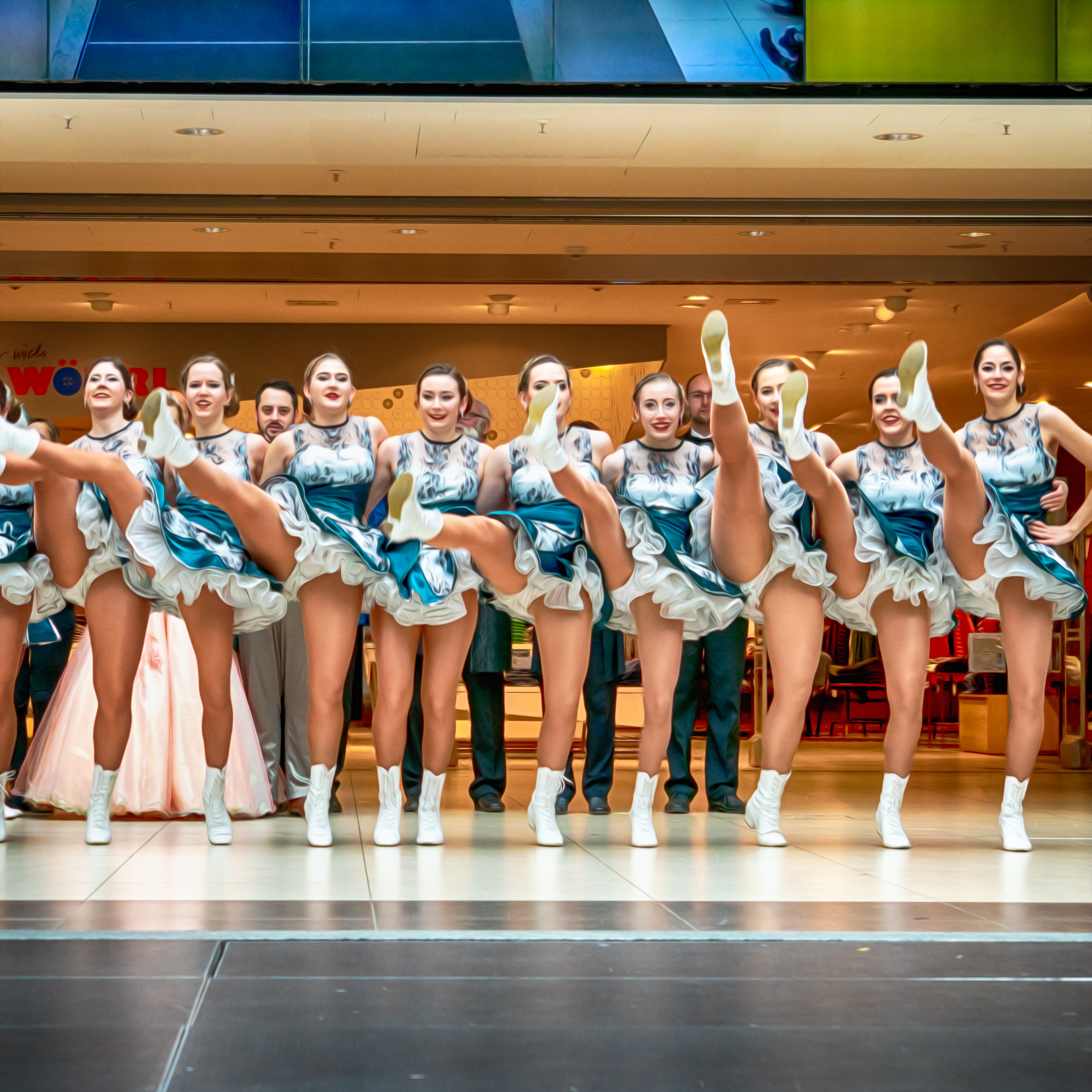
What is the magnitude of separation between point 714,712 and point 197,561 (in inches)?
96.4

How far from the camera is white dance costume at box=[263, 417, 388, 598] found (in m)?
4.43

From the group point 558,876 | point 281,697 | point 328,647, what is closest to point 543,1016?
point 558,876

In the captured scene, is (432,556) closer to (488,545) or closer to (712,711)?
(488,545)

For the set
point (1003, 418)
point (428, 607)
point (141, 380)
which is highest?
point (141, 380)

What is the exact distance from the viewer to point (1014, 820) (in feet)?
15.6

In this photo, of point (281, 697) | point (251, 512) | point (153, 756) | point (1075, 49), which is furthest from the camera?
point (1075, 49)

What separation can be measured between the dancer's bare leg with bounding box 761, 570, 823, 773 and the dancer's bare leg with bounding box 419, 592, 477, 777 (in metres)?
1.04

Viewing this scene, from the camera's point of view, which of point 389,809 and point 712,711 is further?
point 712,711

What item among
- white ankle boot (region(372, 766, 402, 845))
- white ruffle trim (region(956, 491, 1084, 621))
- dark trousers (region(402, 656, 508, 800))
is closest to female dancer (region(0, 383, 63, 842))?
white ankle boot (region(372, 766, 402, 845))

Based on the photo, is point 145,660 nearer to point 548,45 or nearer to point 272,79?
point 272,79

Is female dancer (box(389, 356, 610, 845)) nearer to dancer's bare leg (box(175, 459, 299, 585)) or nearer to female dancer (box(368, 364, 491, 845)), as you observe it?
female dancer (box(368, 364, 491, 845))

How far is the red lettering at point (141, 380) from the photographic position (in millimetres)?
9672

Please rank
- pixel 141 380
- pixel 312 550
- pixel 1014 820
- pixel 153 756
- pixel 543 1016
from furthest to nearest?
pixel 141 380 < pixel 153 756 < pixel 1014 820 < pixel 312 550 < pixel 543 1016

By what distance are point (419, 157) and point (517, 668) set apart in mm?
3356
